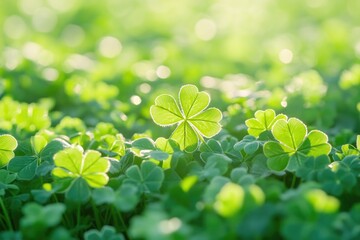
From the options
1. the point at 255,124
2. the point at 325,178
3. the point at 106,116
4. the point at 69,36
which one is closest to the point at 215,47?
the point at 69,36

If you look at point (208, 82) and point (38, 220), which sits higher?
point (208, 82)

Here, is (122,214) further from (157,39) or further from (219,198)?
(157,39)

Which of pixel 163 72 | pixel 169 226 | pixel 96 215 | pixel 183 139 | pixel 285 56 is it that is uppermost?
pixel 285 56

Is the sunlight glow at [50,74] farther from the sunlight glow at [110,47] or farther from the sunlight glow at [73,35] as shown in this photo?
the sunlight glow at [73,35]

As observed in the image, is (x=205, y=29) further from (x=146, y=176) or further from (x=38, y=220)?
(x=38, y=220)

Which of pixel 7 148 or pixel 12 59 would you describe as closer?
pixel 7 148

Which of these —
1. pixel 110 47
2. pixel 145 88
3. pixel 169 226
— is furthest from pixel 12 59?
pixel 169 226

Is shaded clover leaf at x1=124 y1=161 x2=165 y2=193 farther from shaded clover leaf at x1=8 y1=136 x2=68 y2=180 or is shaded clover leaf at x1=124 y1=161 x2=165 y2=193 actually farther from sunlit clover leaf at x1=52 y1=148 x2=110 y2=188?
shaded clover leaf at x1=8 y1=136 x2=68 y2=180
